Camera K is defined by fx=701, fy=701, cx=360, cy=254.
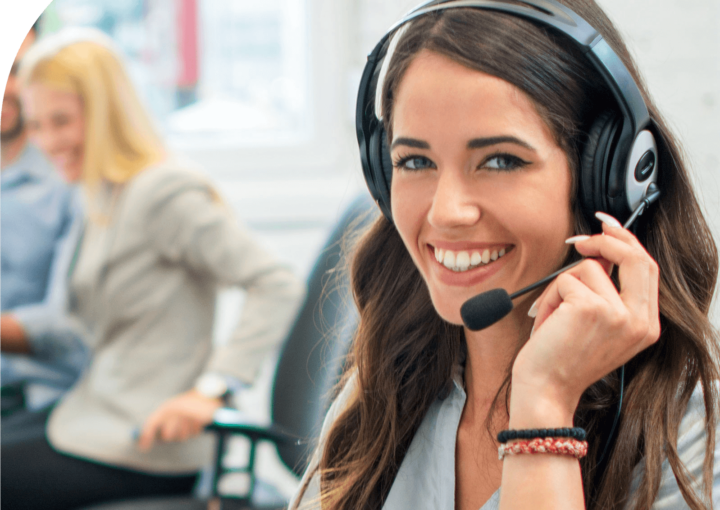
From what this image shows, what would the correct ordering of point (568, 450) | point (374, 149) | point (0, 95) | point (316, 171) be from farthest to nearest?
point (316, 171) → point (0, 95) → point (374, 149) → point (568, 450)

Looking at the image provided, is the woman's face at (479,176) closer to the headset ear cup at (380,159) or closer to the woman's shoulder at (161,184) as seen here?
the headset ear cup at (380,159)

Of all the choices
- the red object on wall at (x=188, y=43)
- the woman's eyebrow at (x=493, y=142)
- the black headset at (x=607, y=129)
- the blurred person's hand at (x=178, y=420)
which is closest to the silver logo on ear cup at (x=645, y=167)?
the black headset at (x=607, y=129)

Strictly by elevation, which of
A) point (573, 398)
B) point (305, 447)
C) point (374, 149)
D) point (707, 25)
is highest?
point (707, 25)

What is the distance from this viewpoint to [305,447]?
1.28 meters

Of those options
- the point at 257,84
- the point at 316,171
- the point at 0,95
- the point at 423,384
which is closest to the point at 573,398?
the point at 423,384

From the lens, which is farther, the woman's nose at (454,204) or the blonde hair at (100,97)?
the blonde hair at (100,97)

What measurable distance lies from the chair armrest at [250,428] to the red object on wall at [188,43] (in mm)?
1559

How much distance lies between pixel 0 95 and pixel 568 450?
62.7 inches

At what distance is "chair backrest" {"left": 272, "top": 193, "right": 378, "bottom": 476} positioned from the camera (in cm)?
123

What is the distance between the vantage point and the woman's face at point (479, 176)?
713mm

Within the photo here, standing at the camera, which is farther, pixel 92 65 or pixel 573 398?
pixel 92 65

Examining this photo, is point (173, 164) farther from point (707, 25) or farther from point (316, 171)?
point (707, 25)

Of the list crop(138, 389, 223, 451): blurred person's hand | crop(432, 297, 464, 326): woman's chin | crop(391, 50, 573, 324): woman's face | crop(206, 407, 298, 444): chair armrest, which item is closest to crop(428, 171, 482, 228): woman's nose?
crop(391, 50, 573, 324): woman's face

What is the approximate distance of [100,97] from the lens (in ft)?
5.58
